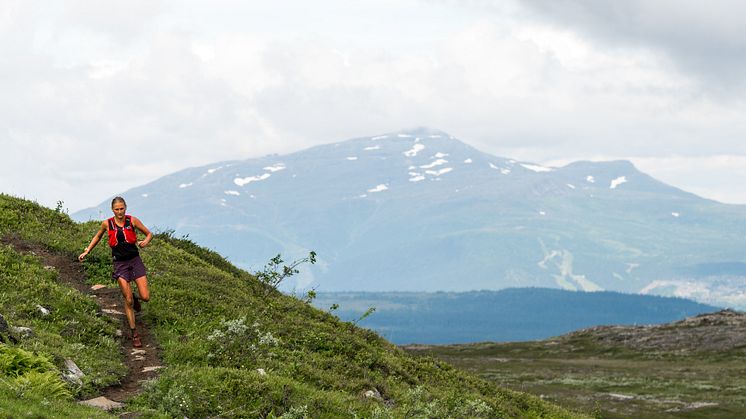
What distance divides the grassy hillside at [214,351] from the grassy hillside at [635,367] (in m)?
10.1

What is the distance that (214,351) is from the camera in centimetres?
2142

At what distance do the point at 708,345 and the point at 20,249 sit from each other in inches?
4611

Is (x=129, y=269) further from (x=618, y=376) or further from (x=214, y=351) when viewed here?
(x=618, y=376)

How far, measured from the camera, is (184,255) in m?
31.6

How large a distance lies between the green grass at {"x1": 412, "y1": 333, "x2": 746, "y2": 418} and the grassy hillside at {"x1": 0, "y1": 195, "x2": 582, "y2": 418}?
93.5 ft

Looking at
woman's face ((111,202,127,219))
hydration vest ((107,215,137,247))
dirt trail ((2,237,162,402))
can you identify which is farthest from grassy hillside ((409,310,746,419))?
woman's face ((111,202,127,219))

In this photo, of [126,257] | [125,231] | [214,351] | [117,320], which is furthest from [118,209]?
[214,351]

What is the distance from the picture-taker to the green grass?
223 feet

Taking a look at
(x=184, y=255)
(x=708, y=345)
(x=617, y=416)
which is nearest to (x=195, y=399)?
(x=184, y=255)

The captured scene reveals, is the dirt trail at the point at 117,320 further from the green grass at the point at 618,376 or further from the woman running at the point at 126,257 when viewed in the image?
the green grass at the point at 618,376

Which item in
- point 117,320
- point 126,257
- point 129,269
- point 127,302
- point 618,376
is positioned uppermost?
point 126,257

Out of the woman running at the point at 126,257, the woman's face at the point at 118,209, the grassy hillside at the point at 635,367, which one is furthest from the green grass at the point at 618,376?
the woman's face at the point at 118,209

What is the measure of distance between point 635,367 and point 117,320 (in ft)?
313

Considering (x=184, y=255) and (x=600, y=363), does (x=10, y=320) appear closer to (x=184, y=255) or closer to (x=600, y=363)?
(x=184, y=255)
